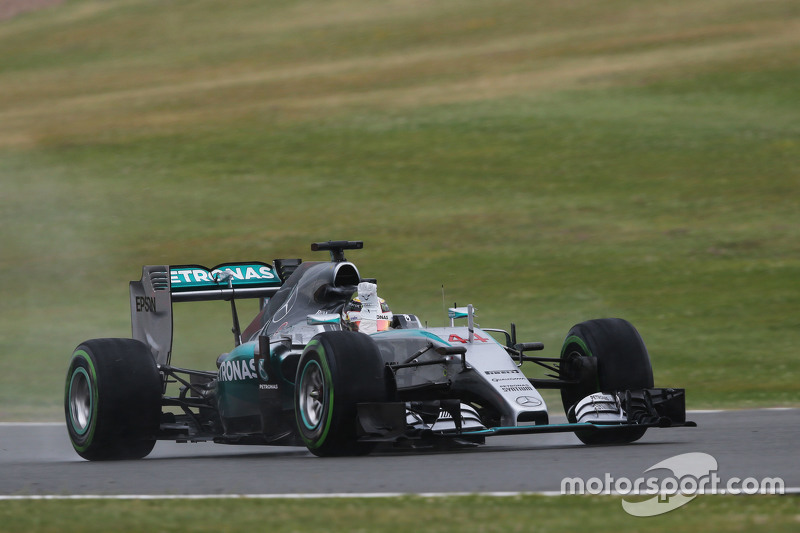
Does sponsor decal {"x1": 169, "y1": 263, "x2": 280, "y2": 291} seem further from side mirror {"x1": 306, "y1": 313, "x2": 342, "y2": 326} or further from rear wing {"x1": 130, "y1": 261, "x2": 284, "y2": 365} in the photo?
side mirror {"x1": 306, "y1": 313, "x2": 342, "y2": 326}

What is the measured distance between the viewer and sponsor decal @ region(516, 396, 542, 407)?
10938 mm

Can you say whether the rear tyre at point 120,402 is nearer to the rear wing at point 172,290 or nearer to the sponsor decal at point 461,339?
the rear wing at point 172,290

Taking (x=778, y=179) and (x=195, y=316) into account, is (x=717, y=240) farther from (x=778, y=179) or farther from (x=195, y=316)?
(x=195, y=316)

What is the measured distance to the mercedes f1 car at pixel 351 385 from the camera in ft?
35.3

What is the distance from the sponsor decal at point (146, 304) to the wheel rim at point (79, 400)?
137 cm

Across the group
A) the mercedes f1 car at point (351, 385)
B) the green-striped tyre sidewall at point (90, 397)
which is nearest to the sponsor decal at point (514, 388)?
the mercedes f1 car at point (351, 385)

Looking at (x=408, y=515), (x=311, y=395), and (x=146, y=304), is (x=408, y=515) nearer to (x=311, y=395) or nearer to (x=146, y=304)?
(x=311, y=395)

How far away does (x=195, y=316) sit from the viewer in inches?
1068

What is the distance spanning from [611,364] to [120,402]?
4.15 m

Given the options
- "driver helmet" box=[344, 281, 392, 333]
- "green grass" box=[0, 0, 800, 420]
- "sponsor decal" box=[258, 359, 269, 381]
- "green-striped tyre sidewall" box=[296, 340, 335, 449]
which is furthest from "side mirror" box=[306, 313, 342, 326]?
"green grass" box=[0, 0, 800, 420]

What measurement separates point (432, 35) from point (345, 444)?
42283 millimetres

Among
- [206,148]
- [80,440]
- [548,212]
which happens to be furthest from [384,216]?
[80,440]

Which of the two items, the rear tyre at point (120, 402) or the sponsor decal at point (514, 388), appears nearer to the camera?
the sponsor decal at point (514, 388)

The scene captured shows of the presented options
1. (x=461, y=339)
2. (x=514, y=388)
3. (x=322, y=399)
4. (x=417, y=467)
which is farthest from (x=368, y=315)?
(x=417, y=467)
